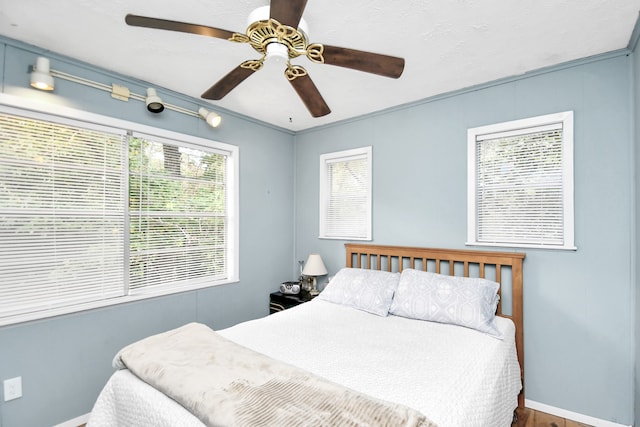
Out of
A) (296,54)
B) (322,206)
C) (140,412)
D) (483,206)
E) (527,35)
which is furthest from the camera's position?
(322,206)

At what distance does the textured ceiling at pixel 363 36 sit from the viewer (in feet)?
5.68

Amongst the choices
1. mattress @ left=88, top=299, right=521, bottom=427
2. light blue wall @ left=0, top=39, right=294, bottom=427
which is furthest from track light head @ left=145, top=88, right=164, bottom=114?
mattress @ left=88, top=299, right=521, bottom=427

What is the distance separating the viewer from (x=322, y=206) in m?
3.79

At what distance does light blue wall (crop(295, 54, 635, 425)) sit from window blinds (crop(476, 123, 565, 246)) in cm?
12

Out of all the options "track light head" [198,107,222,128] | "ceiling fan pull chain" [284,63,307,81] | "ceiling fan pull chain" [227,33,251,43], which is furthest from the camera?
"track light head" [198,107,222,128]

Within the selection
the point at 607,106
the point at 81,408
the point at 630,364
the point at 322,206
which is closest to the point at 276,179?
the point at 322,206

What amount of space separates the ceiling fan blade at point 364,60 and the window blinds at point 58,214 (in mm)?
1934

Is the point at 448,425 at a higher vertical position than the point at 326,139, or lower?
lower

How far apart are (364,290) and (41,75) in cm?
277

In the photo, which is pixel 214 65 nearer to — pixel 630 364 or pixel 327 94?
pixel 327 94

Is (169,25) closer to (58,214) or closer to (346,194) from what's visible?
(58,214)

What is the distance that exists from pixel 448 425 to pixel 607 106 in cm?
239

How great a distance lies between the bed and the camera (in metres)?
1.29

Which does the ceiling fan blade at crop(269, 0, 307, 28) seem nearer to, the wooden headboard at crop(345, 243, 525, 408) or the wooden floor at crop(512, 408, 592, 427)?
the wooden headboard at crop(345, 243, 525, 408)
